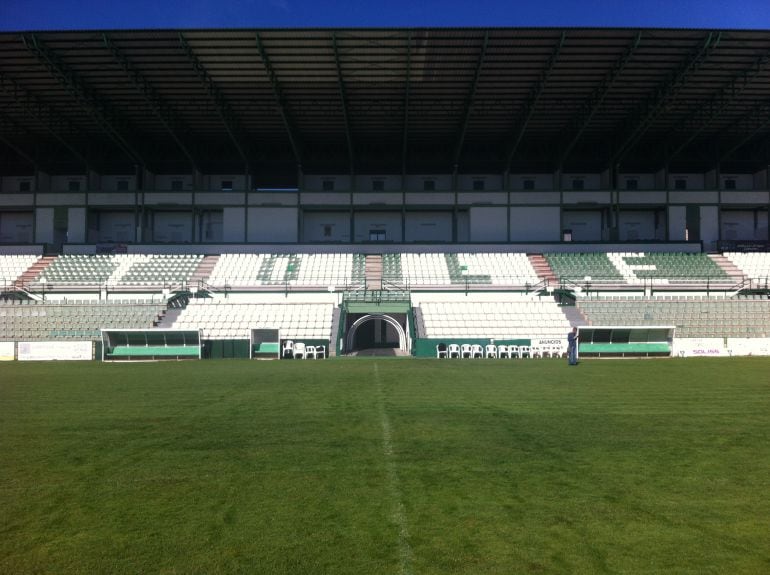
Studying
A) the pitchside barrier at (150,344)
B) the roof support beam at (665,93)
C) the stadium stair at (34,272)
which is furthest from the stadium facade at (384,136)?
the pitchside barrier at (150,344)

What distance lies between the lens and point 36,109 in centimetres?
3638

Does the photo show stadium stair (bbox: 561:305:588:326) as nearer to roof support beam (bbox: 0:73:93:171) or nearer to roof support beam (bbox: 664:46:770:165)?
roof support beam (bbox: 664:46:770:165)

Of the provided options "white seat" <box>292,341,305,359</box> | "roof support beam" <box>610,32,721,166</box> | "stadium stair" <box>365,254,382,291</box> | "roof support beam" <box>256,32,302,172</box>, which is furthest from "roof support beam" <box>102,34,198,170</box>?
"roof support beam" <box>610,32,721,166</box>

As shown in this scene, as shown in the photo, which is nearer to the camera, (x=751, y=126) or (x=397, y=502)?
(x=397, y=502)

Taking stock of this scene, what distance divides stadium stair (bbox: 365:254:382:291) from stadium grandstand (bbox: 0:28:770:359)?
0.23 m

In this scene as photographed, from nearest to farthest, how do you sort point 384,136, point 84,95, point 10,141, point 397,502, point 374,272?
point 397,502
point 84,95
point 374,272
point 384,136
point 10,141

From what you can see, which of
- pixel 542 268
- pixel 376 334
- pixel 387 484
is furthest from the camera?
pixel 542 268

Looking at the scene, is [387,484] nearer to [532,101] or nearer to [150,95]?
[532,101]

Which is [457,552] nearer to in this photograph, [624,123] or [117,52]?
[117,52]

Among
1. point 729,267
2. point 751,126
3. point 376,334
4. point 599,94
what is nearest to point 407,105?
point 599,94

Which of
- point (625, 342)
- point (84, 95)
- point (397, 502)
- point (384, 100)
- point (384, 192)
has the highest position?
point (384, 100)

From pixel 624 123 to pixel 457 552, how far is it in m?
38.3

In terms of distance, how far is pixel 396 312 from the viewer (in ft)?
107

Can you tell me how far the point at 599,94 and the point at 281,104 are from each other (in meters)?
17.3
